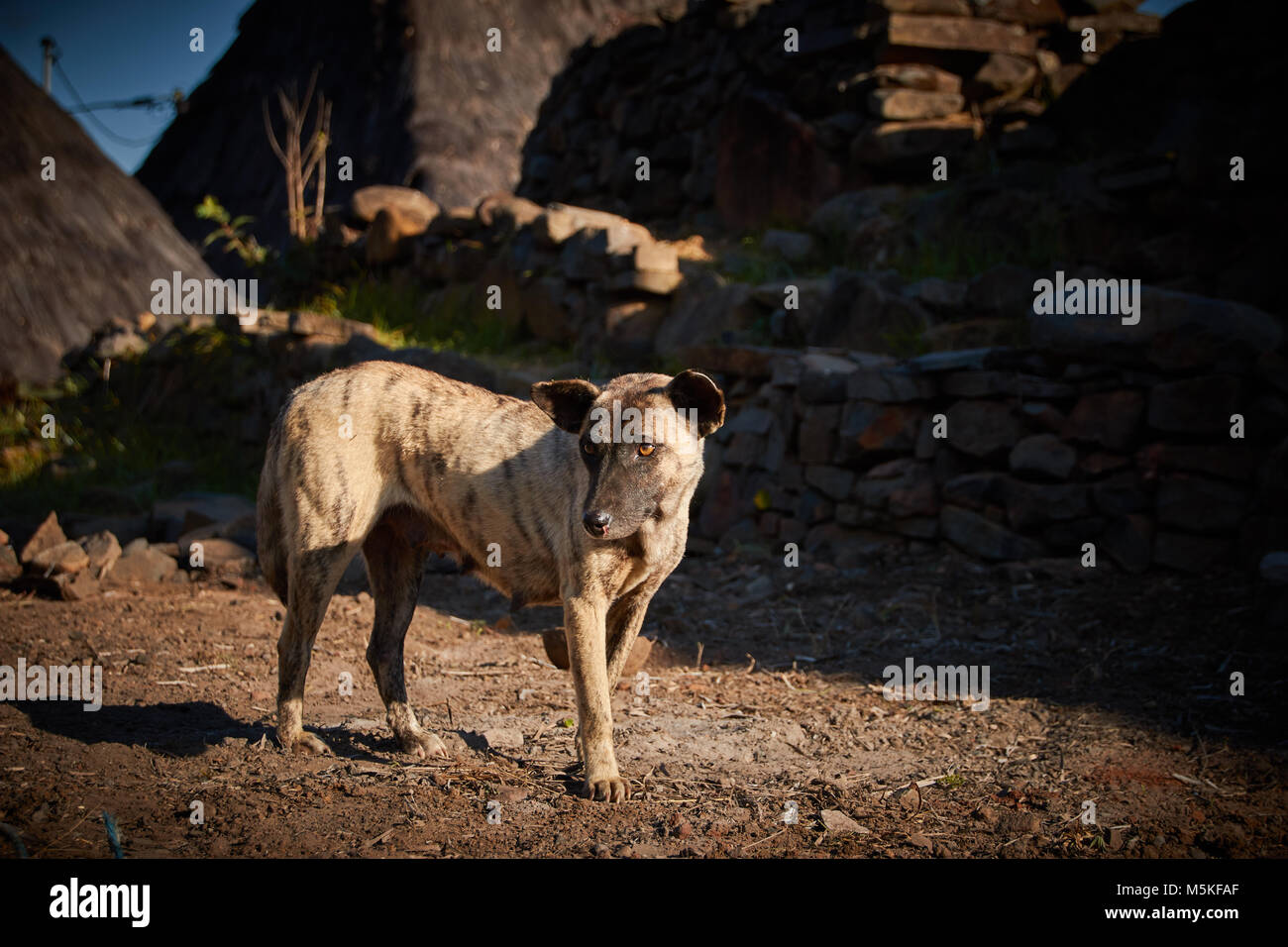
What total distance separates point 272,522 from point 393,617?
0.71 meters

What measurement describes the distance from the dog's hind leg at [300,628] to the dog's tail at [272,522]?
0.18 metres

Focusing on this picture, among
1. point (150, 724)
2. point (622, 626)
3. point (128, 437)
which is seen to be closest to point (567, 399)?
point (622, 626)

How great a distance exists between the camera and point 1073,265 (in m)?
7.77

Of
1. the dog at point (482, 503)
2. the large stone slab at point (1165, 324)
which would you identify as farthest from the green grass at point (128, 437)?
the large stone slab at point (1165, 324)

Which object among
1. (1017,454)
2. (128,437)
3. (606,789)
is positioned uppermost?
(128,437)

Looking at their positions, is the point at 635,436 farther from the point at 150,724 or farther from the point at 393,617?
the point at 150,724

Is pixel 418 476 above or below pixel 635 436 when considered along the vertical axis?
below

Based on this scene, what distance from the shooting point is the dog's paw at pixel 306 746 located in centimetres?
405

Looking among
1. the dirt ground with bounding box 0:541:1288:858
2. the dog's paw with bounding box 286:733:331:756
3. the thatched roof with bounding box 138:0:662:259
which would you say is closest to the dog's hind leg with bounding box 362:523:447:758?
the dirt ground with bounding box 0:541:1288:858

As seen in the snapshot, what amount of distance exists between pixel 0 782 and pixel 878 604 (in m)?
5.12

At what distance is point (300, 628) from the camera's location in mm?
4133

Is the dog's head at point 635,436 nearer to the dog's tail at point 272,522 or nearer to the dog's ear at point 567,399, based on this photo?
→ the dog's ear at point 567,399

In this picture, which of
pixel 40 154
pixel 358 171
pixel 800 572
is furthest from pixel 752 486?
pixel 358 171

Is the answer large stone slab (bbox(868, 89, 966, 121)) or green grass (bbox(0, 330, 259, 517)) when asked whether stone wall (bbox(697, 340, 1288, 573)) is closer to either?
large stone slab (bbox(868, 89, 966, 121))
